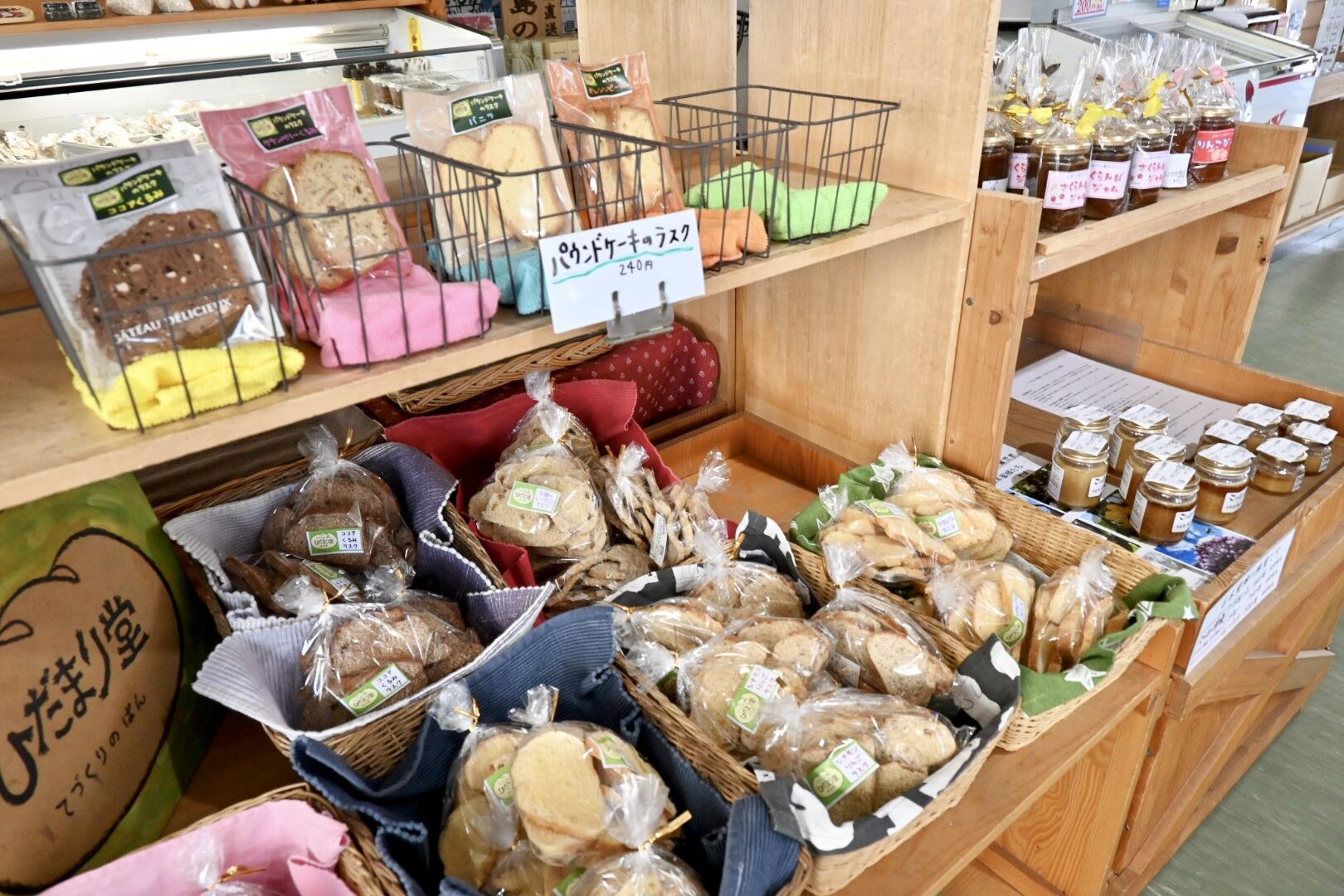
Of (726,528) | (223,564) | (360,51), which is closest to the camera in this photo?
(223,564)

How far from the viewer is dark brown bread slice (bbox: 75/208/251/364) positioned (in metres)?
Result: 0.66

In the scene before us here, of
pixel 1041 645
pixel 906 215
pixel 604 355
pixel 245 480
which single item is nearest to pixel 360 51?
pixel 604 355

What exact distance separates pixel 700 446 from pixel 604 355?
9.8 inches

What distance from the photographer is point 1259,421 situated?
165cm

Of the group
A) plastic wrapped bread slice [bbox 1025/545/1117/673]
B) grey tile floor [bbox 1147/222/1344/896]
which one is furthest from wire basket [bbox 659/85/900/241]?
grey tile floor [bbox 1147/222/1344/896]

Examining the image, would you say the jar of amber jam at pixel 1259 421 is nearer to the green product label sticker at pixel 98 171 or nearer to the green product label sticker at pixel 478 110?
the green product label sticker at pixel 478 110

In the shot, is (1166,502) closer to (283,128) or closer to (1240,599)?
(1240,599)

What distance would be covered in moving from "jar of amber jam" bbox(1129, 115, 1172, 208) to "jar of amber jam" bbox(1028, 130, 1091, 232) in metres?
0.16

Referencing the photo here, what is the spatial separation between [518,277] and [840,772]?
58 centimetres

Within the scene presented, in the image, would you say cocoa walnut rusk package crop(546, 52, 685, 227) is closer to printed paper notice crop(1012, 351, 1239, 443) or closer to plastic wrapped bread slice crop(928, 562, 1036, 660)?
plastic wrapped bread slice crop(928, 562, 1036, 660)

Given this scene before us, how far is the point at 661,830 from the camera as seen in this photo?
80 centimetres

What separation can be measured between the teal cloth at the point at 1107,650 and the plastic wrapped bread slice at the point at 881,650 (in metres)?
0.09

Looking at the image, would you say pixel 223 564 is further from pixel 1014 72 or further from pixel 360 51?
pixel 360 51

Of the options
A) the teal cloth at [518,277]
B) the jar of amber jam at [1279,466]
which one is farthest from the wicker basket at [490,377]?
the jar of amber jam at [1279,466]
